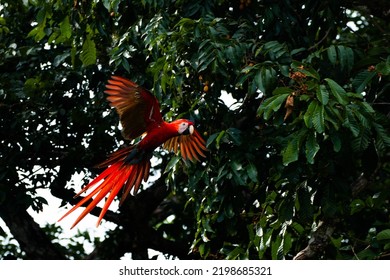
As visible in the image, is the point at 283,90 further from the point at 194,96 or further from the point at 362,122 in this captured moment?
the point at 194,96

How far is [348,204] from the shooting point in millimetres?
5012

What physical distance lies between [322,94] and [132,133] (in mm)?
925

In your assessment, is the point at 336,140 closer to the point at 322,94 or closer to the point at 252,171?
the point at 322,94

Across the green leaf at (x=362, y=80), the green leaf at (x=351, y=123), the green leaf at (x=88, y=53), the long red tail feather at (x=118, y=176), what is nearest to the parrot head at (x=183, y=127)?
the long red tail feather at (x=118, y=176)

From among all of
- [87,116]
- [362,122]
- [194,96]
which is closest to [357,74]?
[362,122]

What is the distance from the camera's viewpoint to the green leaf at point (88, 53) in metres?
5.06

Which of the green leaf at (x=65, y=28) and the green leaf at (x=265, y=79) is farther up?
the green leaf at (x=65, y=28)

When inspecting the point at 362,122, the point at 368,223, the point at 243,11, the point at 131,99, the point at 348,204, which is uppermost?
the point at 243,11

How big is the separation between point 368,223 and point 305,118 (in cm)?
325

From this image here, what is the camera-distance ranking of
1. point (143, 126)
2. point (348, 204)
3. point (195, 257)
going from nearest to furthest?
point (143, 126)
point (348, 204)
point (195, 257)

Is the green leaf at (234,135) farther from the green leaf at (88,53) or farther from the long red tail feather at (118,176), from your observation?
the green leaf at (88,53)

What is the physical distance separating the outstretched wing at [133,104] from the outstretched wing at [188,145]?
397 mm

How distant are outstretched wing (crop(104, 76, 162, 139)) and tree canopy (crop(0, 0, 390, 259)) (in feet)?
1.45

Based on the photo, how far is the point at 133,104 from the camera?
4.14 m
